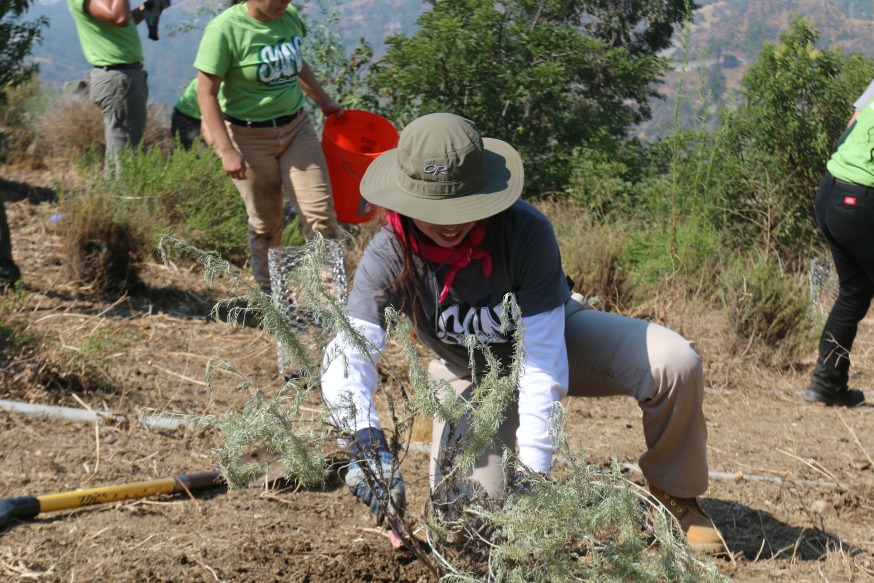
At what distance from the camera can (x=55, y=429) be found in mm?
3369

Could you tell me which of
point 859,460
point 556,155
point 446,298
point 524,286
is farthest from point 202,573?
point 556,155

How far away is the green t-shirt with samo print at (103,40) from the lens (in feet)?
19.2

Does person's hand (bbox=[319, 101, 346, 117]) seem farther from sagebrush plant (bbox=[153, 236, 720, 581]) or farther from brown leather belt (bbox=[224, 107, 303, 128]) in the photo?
sagebrush plant (bbox=[153, 236, 720, 581])

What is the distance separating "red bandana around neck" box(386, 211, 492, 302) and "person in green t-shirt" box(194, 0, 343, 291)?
2281 mm

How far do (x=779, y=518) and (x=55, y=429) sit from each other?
246cm

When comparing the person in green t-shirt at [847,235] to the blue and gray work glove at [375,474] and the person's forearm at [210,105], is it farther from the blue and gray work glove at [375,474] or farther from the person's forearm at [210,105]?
the person's forearm at [210,105]

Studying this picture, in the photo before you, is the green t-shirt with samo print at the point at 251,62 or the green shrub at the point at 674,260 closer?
the green t-shirt with samo print at the point at 251,62

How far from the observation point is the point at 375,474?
88.7 inches

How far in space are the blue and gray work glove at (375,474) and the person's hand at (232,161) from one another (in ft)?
8.44

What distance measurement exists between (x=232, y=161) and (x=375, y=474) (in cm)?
273

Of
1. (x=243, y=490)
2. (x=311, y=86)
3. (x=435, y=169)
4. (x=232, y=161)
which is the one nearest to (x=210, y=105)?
(x=232, y=161)

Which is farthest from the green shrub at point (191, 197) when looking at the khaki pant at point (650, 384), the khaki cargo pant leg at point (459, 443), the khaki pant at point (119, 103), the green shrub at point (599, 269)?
the khaki pant at point (650, 384)

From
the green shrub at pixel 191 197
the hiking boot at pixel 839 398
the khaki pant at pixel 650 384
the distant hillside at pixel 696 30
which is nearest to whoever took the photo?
the khaki pant at pixel 650 384

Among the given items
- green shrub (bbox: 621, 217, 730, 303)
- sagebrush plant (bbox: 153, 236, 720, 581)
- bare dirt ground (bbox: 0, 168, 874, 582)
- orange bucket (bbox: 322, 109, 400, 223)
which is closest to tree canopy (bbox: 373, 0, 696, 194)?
green shrub (bbox: 621, 217, 730, 303)
